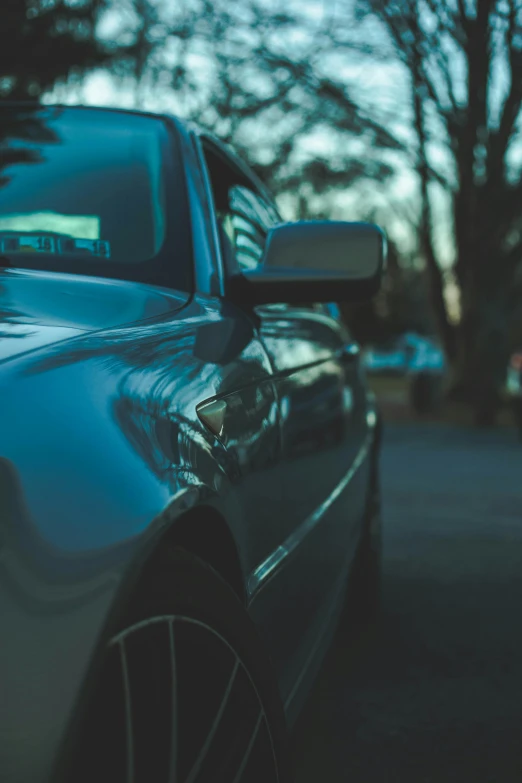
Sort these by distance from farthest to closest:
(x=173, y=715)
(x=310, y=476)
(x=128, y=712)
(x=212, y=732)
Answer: (x=310, y=476)
(x=212, y=732)
(x=173, y=715)
(x=128, y=712)

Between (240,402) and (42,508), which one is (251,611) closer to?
(240,402)

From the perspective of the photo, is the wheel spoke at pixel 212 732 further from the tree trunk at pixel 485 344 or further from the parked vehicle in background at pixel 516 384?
the tree trunk at pixel 485 344

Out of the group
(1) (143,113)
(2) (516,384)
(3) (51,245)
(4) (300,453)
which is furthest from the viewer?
(2) (516,384)

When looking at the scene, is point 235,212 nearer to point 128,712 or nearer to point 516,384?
point 128,712

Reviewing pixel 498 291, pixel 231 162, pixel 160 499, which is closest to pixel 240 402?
pixel 160 499

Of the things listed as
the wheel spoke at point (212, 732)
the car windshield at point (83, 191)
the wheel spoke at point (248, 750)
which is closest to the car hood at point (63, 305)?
the car windshield at point (83, 191)

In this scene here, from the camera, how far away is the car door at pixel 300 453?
7.93 feet

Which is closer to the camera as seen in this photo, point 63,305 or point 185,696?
point 185,696

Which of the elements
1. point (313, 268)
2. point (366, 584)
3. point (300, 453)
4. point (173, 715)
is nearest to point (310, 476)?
point (300, 453)

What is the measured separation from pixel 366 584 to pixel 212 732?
117 inches

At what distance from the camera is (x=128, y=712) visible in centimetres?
135

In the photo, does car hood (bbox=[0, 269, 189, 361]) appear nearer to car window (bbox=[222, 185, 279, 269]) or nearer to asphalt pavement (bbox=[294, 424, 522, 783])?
car window (bbox=[222, 185, 279, 269])

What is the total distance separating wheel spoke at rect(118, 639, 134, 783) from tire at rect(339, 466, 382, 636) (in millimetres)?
3010

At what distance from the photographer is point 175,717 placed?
149 cm
